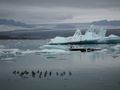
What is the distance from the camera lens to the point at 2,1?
281 cm

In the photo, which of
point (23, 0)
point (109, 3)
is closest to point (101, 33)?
point (109, 3)

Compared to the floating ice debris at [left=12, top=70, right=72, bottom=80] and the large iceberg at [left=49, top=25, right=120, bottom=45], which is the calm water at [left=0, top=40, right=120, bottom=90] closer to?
the floating ice debris at [left=12, top=70, right=72, bottom=80]

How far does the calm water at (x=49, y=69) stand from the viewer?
2.77 meters

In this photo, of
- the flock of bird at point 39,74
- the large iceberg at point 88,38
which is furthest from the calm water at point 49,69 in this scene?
the large iceberg at point 88,38

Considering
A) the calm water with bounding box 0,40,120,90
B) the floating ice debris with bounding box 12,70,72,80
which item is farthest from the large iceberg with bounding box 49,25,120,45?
the floating ice debris with bounding box 12,70,72,80

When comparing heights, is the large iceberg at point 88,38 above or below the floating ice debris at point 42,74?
above

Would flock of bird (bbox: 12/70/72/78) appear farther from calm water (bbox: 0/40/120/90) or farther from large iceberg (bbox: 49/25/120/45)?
large iceberg (bbox: 49/25/120/45)

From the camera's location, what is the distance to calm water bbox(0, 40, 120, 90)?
277cm

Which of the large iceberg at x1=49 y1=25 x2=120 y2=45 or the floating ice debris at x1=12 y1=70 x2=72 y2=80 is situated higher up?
the large iceberg at x1=49 y1=25 x2=120 y2=45

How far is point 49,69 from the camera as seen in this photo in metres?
2.79

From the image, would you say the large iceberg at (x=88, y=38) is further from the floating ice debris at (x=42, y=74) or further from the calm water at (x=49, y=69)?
the floating ice debris at (x=42, y=74)

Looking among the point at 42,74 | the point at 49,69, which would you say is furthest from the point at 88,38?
the point at 42,74

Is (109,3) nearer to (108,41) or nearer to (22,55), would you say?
(108,41)

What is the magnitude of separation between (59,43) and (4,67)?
0.71 meters
